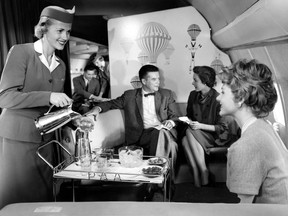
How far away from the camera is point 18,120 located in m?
1.32

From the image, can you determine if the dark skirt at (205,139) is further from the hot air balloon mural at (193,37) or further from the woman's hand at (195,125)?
the hot air balloon mural at (193,37)

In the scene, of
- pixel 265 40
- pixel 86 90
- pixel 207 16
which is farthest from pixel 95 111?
pixel 265 40

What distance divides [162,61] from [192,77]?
0.59 ft

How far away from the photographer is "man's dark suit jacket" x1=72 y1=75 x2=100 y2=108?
143 centimetres

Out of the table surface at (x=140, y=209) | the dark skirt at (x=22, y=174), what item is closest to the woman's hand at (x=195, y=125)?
the table surface at (x=140, y=209)

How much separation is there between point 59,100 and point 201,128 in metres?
0.74

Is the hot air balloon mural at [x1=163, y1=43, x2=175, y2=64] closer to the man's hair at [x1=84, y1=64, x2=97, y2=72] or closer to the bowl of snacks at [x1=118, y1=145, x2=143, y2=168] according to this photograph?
the man's hair at [x1=84, y1=64, x2=97, y2=72]

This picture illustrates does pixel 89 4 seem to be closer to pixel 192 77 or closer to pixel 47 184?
pixel 192 77

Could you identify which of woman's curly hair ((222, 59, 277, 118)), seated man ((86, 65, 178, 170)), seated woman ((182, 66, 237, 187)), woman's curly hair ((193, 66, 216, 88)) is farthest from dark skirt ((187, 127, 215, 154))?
woman's curly hair ((222, 59, 277, 118))

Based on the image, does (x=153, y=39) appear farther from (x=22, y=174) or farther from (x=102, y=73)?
(x=22, y=174)

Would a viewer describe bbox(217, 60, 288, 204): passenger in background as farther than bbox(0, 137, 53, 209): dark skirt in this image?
No

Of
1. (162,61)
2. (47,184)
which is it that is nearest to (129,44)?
(162,61)

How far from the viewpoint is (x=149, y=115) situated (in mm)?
1519

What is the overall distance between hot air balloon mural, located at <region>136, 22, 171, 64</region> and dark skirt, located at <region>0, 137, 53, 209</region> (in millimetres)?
736
